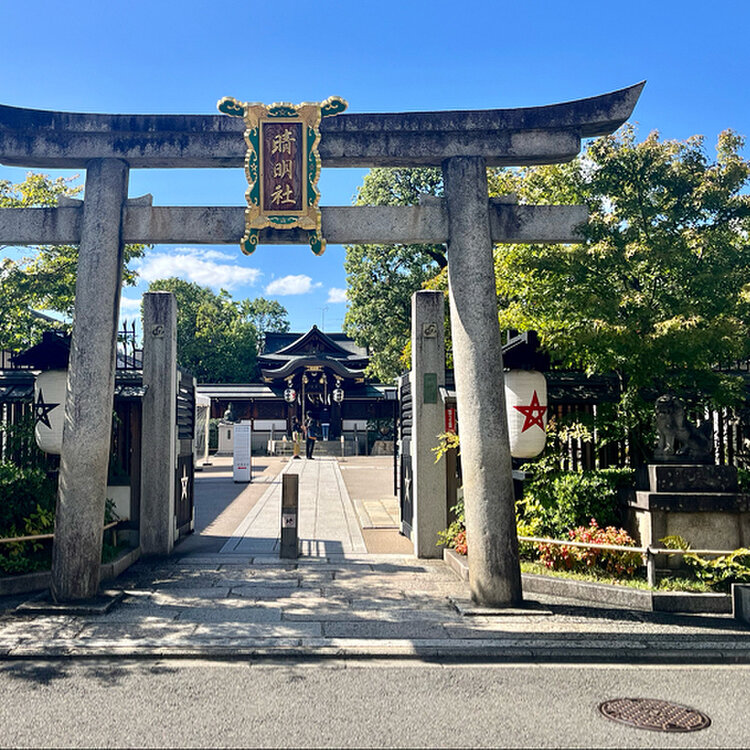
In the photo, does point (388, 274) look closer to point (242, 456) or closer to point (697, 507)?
point (242, 456)

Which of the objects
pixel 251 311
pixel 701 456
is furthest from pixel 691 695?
pixel 251 311

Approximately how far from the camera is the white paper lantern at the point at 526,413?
9.00m

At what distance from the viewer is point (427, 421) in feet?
36.3

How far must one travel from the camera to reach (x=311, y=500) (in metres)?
18.8

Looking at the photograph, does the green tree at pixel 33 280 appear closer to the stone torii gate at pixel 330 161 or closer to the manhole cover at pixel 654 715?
the stone torii gate at pixel 330 161

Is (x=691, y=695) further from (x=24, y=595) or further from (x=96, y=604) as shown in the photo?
(x=24, y=595)

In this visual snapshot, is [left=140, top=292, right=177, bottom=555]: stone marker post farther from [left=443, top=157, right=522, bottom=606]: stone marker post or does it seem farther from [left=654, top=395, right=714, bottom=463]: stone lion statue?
[left=654, top=395, right=714, bottom=463]: stone lion statue

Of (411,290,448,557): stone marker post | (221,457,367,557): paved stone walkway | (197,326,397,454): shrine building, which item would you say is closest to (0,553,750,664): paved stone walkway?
(411,290,448,557): stone marker post

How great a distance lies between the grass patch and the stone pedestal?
39 centimetres

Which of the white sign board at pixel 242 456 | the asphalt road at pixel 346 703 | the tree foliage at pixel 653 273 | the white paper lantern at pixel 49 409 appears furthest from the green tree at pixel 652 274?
the white sign board at pixel 242 456

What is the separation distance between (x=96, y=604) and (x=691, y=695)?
624cm

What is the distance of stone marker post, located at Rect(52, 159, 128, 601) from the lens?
314 inches

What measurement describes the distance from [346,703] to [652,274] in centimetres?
711

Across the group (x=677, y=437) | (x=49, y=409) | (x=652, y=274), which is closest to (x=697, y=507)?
(x=677, y=437)
